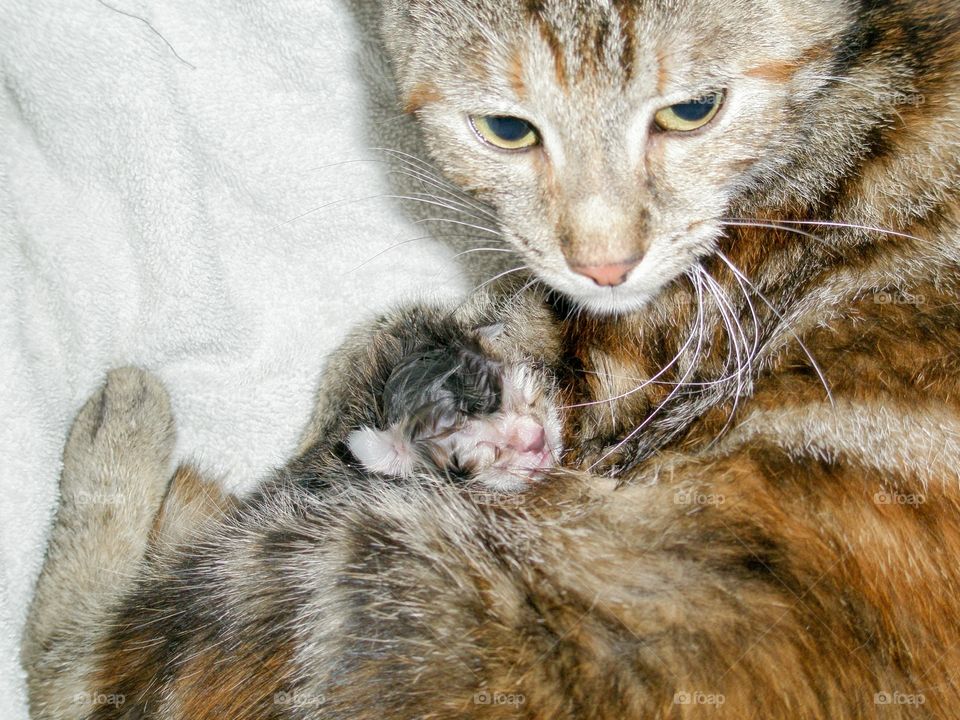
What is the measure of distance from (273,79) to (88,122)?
0.48m

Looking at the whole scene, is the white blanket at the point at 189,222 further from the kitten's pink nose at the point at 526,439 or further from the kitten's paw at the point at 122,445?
the kitten's pink nose at the point at 526,439

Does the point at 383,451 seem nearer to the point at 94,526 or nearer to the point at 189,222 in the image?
the point at 94,526

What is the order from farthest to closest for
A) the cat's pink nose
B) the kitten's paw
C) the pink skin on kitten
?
the kitten's paw < the pink skin on kitten < the cat's pink nose

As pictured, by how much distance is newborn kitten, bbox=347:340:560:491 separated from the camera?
166 cm

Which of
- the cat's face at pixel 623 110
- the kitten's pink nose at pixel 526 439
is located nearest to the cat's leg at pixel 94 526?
the kitten's pink nose at pixel 526 439

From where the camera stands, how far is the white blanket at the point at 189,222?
2.00 metres

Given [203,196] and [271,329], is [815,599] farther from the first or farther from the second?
[203,196]

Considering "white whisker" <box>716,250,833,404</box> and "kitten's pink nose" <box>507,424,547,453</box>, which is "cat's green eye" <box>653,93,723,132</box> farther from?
"kitten's pink nose" <box>507,424,547,453</box>

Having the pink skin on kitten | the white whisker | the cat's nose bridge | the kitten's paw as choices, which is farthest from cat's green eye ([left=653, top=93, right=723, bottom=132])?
the kitten's paw

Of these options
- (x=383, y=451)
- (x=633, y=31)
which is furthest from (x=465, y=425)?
(x=633, y=31)

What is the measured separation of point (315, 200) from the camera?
7.10 feet

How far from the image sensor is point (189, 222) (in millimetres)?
2098

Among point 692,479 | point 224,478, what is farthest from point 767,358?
point 224,478

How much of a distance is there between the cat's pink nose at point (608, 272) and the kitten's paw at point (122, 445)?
3.84 ft
